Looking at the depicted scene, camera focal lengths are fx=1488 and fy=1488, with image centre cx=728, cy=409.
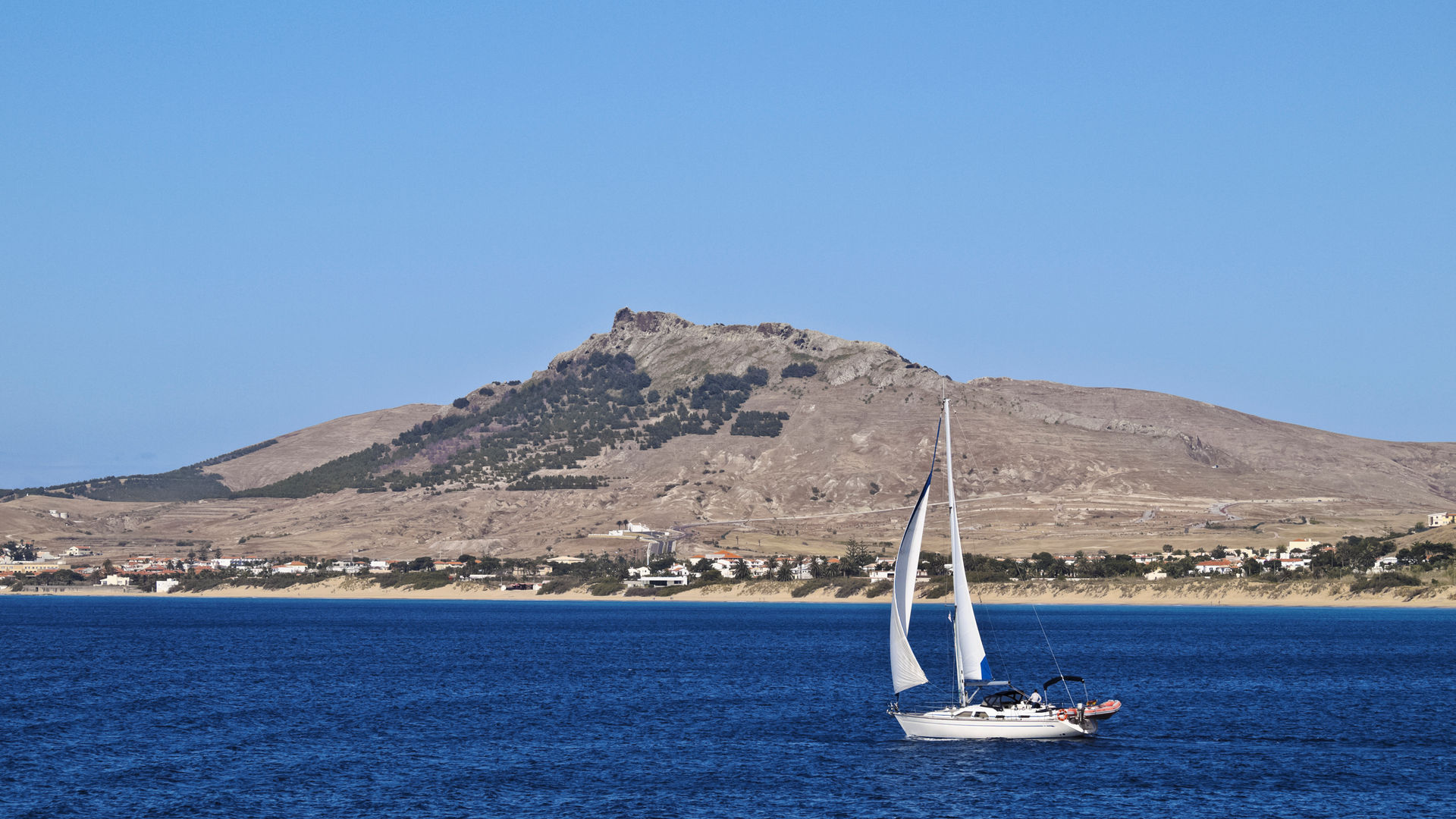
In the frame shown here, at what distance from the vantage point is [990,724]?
209 ft

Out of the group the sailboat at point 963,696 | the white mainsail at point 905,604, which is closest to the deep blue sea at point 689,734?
the sailboat at point 963,696

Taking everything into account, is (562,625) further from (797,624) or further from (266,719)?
(266,719)

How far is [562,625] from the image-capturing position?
171125 millimetres

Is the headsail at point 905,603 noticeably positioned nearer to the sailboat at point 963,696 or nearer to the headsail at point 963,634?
the sailboat at point 963,696

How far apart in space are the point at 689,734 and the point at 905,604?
1489cm

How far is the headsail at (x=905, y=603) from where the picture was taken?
198ft

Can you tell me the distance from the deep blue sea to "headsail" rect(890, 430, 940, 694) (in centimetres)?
341

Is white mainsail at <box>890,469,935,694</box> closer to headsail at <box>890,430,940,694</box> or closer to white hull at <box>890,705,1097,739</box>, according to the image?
headsail at <box>890,430,940,694</box>

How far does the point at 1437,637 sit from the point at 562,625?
90.9 metres

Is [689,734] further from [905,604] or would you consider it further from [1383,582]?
[1383,582]

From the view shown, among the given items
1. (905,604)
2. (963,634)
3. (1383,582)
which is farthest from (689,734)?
(1383,582)

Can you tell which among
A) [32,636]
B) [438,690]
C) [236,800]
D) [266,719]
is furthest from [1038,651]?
[32,636]

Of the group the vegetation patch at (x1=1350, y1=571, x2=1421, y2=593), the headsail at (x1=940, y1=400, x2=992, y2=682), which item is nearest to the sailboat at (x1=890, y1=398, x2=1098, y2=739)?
the headsail at (x1=940, y1=400, x2=992, y2=682)

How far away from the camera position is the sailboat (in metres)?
61.7
